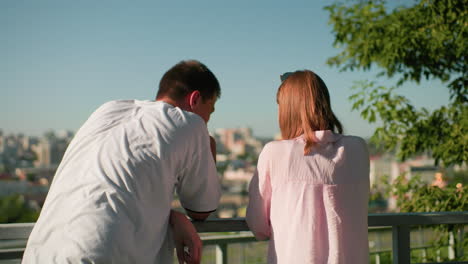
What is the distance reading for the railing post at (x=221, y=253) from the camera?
271 centimetres

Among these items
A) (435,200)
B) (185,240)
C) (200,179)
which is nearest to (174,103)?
(200,179)

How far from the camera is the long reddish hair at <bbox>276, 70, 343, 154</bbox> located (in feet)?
4.87

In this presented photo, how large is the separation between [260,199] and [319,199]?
195 millimetres

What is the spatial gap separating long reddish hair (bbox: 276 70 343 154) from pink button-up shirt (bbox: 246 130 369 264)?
0.04m

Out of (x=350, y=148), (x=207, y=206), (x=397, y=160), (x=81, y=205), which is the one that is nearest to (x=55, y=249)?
(x=81, y=205)

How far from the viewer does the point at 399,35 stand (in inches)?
183

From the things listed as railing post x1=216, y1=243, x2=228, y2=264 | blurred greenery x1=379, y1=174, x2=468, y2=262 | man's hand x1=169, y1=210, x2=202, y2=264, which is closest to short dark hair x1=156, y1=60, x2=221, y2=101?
man's hand x1=169, y1=210, x2=202, y2=264

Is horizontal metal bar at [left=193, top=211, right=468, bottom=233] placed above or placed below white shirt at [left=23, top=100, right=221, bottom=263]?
below

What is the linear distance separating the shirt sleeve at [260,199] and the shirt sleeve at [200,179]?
0.58 ft

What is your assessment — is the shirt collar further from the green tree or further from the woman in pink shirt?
the green tree

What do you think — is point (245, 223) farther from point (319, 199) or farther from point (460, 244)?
point (460, 244)

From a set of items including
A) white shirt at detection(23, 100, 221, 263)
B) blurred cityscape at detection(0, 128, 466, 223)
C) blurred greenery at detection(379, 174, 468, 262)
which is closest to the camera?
white shirt at detection(23, 100, 221, 263)

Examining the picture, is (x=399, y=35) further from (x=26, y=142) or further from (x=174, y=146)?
(x=26, y=142)

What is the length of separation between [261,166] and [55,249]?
0.67 m
